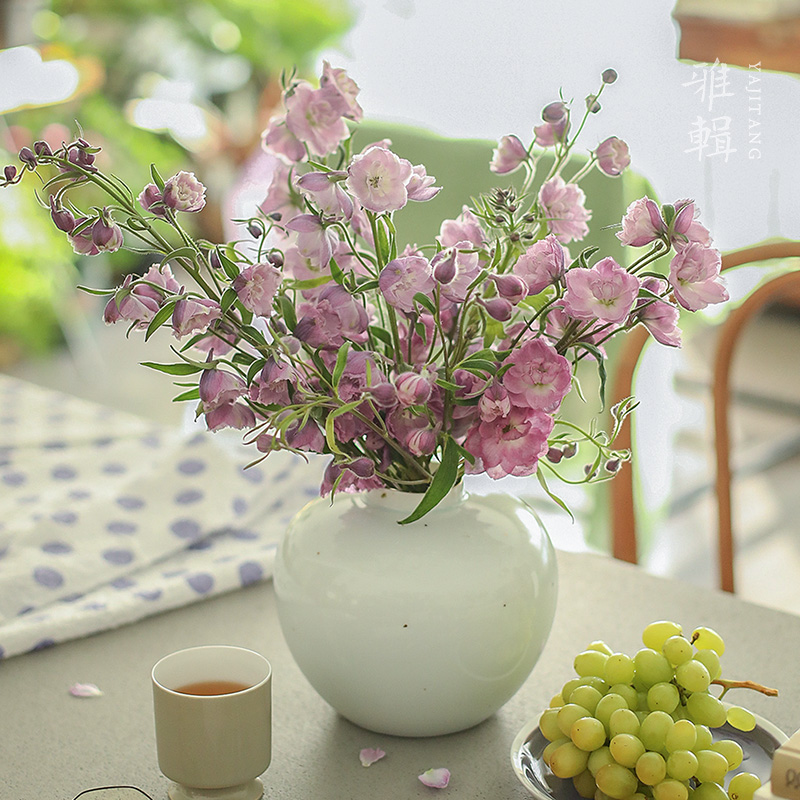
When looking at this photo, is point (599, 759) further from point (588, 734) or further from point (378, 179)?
point (378, 179)

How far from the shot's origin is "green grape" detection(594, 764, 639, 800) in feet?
2.07

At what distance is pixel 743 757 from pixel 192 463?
778 millimetres

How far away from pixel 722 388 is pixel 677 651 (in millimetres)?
576

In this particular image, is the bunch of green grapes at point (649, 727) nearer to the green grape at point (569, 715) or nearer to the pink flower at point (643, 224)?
the green grape at point (569, 715)

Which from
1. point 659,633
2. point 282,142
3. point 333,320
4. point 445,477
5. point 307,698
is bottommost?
point 307,698

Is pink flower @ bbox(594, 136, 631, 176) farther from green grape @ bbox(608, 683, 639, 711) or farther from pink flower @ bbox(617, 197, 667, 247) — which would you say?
green grape @ bbox(608, 683, 639, 711)

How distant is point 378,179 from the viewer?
2.00 feet

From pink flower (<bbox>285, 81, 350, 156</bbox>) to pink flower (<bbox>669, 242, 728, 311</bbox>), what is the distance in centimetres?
22

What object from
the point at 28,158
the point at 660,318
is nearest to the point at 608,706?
the point at 660,318

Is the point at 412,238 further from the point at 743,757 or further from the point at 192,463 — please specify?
the point at 743,757

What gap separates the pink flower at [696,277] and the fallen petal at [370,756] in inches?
15.1

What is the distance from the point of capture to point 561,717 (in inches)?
26.0

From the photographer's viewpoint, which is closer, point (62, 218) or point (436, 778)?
point (62, 218)

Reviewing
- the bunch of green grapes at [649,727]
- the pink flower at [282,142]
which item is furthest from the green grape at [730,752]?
the pink flower at [282,142]
